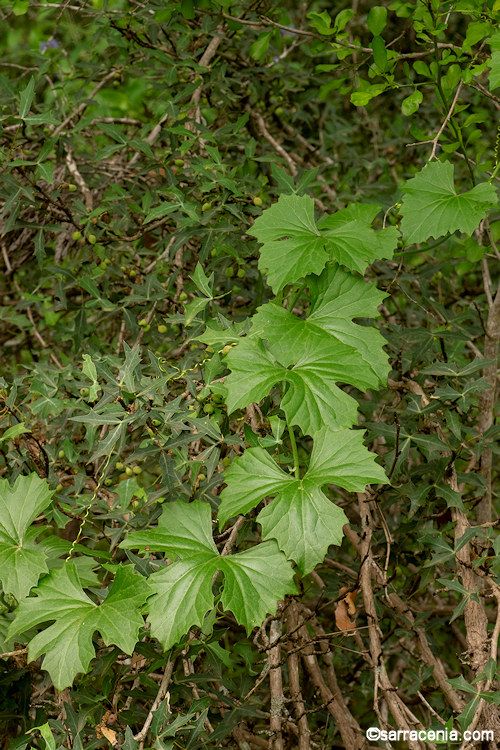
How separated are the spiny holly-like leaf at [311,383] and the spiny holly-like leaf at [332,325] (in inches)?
0.8

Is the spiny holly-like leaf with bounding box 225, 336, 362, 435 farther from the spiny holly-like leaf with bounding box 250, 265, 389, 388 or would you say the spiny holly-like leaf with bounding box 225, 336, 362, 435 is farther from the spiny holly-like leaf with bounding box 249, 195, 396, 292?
the spiny holly-like leaf with bounding box 249, 195, 396, 292

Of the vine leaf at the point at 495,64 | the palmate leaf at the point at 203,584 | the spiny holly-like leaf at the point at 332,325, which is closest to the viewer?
the palmate leaf at the point at 203,584

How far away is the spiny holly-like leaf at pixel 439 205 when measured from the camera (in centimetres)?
141

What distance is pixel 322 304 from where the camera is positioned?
4.42ft

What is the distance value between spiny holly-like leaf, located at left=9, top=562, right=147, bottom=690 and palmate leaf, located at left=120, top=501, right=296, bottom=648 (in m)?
0.04

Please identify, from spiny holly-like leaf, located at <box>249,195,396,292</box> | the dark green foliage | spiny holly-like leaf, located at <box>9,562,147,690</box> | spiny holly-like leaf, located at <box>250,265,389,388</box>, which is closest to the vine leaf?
the dark green foliage

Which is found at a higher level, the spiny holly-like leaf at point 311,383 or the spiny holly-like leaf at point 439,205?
the spiny holly-like leaf at point 439,205

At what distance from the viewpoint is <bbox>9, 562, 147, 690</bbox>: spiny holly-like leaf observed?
1.13 meters

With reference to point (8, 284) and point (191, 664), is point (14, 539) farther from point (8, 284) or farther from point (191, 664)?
point (8, 284)

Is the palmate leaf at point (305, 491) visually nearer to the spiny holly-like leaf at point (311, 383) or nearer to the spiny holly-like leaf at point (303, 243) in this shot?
the spiny holly-like leaf at point (311, 383)

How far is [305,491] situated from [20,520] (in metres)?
0.58

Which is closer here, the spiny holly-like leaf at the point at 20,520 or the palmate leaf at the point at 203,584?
the palmate leaf at the point at 203,584

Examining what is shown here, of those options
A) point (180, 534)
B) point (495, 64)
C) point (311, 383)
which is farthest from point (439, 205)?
point (180, 534)

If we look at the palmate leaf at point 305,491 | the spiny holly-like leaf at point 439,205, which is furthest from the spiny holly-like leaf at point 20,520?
the spiny holly-like leaf at point 439,205
